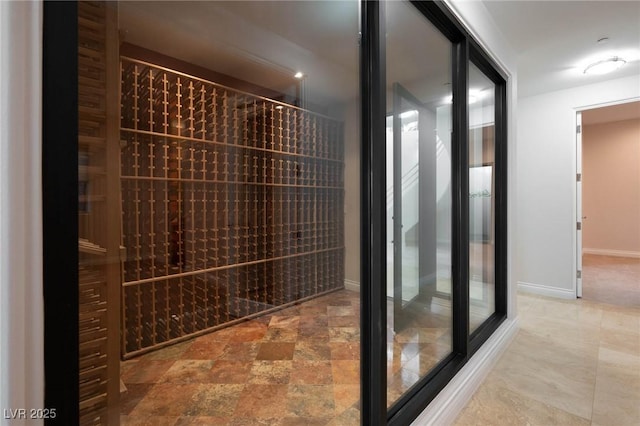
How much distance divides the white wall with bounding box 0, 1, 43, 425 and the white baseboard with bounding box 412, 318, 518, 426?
146cm

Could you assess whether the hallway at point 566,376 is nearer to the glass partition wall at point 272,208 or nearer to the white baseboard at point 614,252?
the glass partition wall at point 272,208

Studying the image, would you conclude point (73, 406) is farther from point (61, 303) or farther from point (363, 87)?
point (363, 87)

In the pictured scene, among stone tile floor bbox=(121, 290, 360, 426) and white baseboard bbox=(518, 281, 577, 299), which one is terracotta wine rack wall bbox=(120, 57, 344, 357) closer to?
stone tile floor bbox=(121, 290, 360, 426)

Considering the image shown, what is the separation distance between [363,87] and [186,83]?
6.23 ft

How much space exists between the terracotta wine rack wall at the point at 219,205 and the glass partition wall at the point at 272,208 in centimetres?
2

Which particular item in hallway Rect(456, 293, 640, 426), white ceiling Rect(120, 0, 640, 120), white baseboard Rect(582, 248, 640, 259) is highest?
white ceiling Rect(120, 0, 640, 120)

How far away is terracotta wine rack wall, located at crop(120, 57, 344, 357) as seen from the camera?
83.7 inches

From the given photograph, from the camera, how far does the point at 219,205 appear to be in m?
2.75

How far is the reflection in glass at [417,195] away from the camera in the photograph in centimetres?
162

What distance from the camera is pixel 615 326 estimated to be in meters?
2.70

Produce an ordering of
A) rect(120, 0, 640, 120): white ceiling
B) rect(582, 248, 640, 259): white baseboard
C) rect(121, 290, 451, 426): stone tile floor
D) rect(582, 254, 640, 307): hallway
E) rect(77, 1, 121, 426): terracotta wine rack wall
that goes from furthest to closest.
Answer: rect(582, 248, 640, 259): white baseboard → rect(582, 254, 640, 307): hallway → rect(120, 0, 640, 120): white ceiling → rect(121, 290, 451, 426): stone tile floor → rect(77, 1, 121, 426): terracotta wine rack wall

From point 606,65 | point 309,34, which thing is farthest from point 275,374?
point 606,65

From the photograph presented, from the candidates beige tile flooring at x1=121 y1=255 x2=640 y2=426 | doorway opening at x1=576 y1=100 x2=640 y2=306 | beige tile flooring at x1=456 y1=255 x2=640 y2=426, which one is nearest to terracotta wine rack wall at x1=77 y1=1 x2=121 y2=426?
beige tile flooring at x1=121 y1=255 x2=640 y2=426

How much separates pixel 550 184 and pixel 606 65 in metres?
1.36
